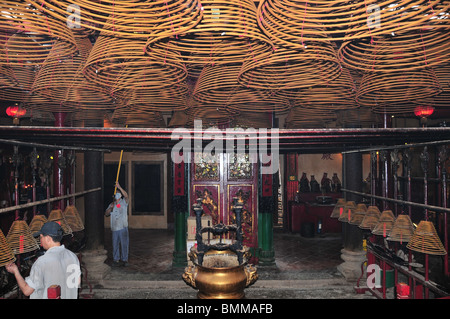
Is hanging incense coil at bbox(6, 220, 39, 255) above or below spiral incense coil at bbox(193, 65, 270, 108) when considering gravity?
below

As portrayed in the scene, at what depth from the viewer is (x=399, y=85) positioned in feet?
12.6

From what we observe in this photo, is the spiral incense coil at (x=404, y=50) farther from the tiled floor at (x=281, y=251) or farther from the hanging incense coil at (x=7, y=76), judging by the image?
the tiled floor at (x=281, y=251)

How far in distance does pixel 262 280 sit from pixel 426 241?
474 cm

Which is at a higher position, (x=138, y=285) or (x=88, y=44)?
(x=88, y=44)

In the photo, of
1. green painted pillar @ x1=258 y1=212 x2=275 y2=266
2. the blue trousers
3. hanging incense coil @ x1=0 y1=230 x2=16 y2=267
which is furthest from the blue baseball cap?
green painted pillar @ x1=258 y1=212 x2=275 y2=266

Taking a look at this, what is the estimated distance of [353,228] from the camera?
25.9 feet

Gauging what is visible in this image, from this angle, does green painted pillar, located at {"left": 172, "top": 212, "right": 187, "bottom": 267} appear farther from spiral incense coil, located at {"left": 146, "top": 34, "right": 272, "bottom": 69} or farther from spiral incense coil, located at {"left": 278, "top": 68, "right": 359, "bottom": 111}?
spiral incense coil, located at {"left": 146, "top": 34, "right": 272, "bottom": 69}

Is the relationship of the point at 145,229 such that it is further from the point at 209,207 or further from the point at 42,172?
the point at 42,172

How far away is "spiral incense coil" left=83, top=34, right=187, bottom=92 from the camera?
305 cm

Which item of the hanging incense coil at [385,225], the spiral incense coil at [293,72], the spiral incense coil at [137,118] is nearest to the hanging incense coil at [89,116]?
the spiral incense coil at [137,118]

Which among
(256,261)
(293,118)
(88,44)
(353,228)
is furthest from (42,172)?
(353,228)

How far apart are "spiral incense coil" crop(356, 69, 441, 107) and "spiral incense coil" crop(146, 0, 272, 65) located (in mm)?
1482

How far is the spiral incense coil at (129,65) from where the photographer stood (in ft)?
10.0

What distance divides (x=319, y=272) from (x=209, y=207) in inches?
129
